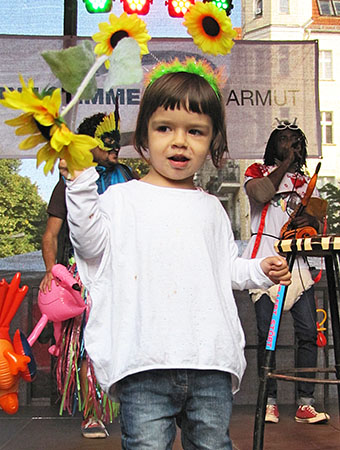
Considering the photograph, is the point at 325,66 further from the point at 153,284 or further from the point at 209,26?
the point at 153,284

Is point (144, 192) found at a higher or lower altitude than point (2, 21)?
lower

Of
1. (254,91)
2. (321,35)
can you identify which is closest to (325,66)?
(321,35)

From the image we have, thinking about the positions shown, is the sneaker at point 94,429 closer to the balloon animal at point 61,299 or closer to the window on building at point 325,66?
the balloon animal at point 61,299

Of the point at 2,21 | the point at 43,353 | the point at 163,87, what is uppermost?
the point at 2,21

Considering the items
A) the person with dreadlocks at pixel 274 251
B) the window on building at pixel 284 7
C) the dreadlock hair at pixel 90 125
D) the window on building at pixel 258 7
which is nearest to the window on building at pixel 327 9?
the window on building at pixel 284 7

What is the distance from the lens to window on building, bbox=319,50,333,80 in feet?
14.2

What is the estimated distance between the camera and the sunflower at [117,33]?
5.05ft

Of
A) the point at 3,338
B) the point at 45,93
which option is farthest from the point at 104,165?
the point at 45,93

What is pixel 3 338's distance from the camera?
9.43 feet

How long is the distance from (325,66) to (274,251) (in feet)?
4.91

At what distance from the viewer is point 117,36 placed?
61.4 inches

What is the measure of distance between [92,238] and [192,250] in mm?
243

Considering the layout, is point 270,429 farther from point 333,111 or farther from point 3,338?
point 333,111

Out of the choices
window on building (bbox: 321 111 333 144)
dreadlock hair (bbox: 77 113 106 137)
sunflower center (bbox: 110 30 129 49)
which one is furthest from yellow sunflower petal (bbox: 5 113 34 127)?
window on building (bbox: 321 111 333 144)
